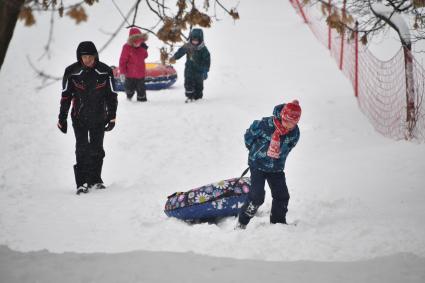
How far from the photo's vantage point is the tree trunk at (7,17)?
125 inches

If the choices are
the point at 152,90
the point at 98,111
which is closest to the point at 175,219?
the point at 98,111

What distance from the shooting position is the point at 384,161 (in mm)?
7555

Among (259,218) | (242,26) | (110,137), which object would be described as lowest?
(259,218)

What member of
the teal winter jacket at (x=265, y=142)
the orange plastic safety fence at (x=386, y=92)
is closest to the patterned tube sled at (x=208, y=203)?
the teal winter jacket at (x=265, y=142)

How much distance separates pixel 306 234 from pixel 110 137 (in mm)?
5438

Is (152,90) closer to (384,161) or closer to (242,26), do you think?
(384,161)

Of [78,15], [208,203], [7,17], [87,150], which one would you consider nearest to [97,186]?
[87,150]

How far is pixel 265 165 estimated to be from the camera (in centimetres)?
510

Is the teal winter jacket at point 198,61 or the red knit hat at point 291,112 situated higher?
the teal winter jacket at point 198,61

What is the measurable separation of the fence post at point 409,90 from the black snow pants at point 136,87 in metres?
5.71

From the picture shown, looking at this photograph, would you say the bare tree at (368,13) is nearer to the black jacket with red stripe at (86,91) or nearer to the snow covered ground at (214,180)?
the snow covered ground at (214,180)

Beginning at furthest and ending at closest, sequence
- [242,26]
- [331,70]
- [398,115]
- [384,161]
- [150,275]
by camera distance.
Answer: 1. [242,26]
2. [331,70]
3. [398,115]
4. [384,161]
5. [150,275]

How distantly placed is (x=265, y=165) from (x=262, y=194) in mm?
339

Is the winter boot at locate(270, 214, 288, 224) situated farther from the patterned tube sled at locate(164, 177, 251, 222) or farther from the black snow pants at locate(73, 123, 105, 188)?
the black snow pants at locate(73, 123, 105, 188)
